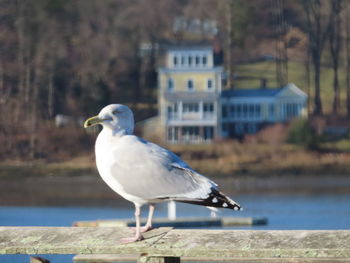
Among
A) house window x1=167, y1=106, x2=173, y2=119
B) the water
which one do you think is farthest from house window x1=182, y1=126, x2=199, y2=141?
the water

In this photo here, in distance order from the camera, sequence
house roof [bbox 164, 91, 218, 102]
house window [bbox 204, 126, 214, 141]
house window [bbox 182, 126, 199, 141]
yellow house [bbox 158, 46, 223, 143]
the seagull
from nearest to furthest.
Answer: the seagull < house window [bbox 182, 126, 199, 141] < house window [bbox 204, 126, 214, 141] < yellow house [bbox 158, 46, 223, 143] < house roof [bbox 164, 91, 218, 102]

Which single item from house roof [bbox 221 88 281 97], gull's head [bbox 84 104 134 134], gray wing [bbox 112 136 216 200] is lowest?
house roof [bbox 221 88 281 97]

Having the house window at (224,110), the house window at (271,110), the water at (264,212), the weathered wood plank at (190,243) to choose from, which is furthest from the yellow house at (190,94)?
the weathered wood plank at (190,243)

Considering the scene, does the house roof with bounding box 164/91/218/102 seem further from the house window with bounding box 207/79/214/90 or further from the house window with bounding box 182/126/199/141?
the house window with bounding box 182/126/199/141

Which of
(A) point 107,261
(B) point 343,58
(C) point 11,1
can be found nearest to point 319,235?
(A) point 107,261

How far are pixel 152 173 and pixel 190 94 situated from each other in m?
48.0

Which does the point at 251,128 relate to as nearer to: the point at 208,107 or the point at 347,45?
the point at 208,107

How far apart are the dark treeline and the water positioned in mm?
16869

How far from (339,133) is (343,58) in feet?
37.9

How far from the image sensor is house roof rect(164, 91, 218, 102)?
5296cm

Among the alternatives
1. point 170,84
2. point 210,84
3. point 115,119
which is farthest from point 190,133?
point 115,119

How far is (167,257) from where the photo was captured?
5.04 meters

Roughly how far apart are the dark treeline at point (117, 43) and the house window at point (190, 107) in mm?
2682

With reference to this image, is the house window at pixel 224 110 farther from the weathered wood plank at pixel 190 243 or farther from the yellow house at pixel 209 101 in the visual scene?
the weathered wood plank at pixel 190 243
